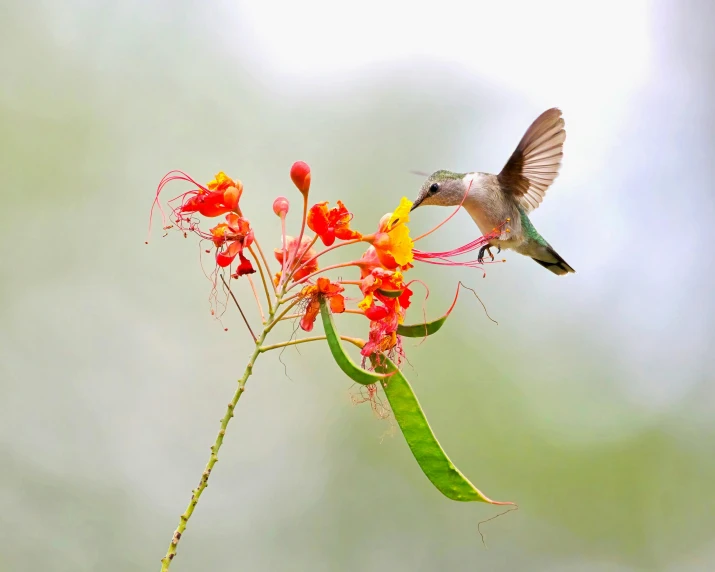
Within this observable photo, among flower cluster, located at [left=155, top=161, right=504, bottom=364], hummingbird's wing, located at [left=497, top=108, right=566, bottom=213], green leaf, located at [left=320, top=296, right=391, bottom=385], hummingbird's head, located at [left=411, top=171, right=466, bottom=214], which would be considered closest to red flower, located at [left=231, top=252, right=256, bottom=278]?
flower cluster, located at [left=155, top=161, right=504, bottom=364]

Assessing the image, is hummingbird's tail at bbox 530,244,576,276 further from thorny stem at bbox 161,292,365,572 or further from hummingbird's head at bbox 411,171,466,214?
thorny stem at bbox 161,292,365,572

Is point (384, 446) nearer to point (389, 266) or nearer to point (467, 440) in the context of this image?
point (467, 440)

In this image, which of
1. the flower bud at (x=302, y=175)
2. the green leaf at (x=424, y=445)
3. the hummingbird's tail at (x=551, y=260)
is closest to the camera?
the green leaf at (x=424, y=445)

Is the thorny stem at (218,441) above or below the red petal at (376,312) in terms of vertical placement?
→ below

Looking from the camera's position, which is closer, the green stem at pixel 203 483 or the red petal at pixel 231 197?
the green stem at pixel 203 483

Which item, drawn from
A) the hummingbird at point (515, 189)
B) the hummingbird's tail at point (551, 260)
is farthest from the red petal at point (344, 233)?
the hummingbird's tail at point (551, 260)

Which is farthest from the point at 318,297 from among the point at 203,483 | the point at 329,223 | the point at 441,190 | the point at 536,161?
the point at 536,161

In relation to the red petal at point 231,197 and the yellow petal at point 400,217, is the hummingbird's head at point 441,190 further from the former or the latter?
the red petal at point 231,197
